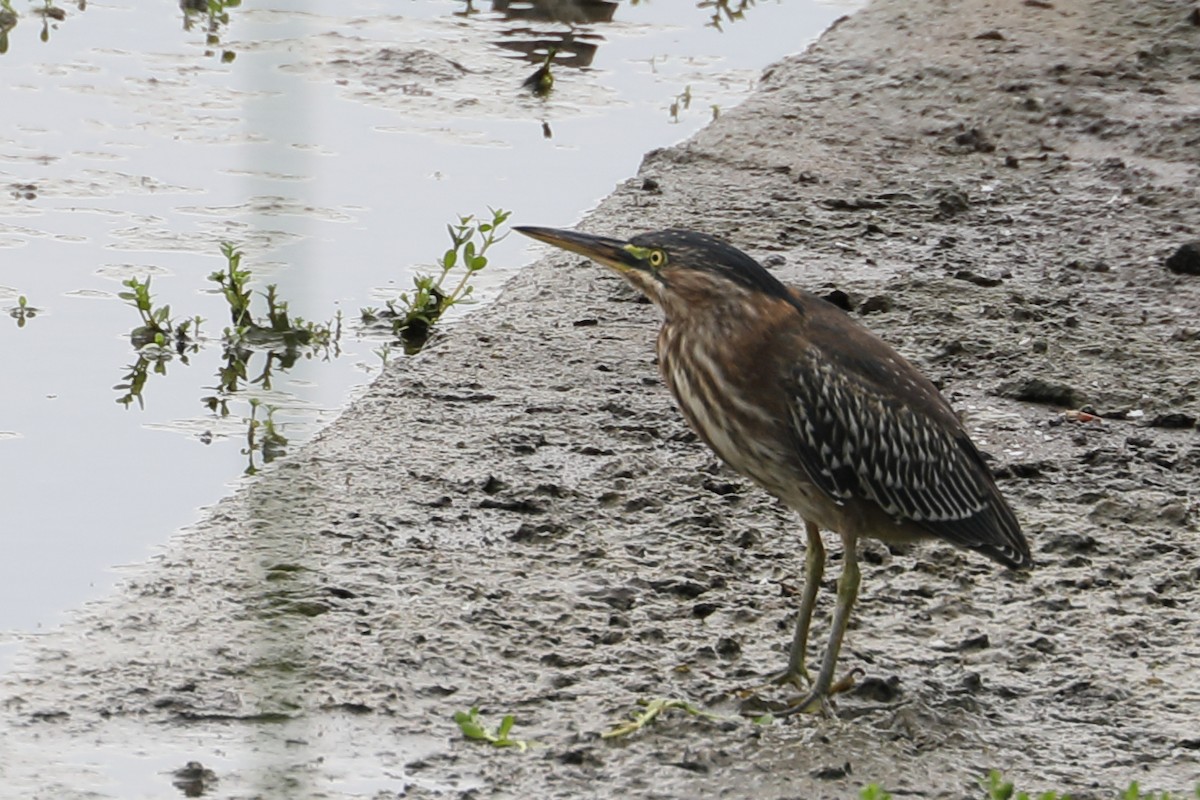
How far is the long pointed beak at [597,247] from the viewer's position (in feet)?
17.0

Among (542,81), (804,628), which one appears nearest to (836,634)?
(804,628)

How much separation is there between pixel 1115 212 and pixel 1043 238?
0.45 meters

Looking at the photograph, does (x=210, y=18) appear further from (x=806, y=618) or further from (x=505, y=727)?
(x=505, y=727)

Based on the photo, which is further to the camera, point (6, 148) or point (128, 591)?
point (6, 148)

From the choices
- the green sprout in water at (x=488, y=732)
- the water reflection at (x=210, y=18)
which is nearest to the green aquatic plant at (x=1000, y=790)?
the green sprout in water at (x=488, y=732)

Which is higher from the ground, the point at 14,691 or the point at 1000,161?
the point at 1000,161

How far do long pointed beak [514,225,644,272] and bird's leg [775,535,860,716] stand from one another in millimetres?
985

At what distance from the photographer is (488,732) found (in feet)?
14.8

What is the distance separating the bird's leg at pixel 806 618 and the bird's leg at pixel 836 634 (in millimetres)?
54

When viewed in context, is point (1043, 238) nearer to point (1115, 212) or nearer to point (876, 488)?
point (1115, 212)

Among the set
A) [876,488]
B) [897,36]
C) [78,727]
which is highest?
[897,36]

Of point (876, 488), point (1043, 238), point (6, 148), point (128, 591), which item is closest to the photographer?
point (876, 488)

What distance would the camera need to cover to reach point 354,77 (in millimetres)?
10359

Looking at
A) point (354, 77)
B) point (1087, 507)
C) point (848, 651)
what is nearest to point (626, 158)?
point (354, 77)
